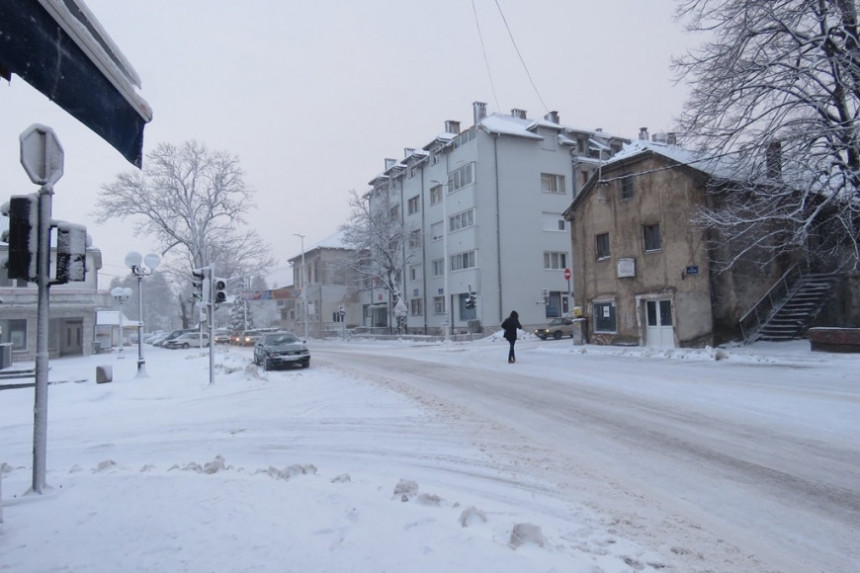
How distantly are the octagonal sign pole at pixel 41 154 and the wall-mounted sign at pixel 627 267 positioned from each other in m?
22.1

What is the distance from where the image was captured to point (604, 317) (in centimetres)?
2547

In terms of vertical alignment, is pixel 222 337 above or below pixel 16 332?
below

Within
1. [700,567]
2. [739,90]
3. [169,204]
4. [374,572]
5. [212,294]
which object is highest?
[169,204]

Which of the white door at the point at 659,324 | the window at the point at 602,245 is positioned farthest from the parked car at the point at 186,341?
the white door at the point at 659,324

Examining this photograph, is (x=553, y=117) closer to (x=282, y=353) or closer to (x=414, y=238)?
(x=414, y=238)

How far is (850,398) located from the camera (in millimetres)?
10203

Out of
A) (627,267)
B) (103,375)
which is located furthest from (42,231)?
(627,267)

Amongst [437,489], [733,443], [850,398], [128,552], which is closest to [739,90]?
[850,398]

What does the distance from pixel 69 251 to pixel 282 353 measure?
1508cm

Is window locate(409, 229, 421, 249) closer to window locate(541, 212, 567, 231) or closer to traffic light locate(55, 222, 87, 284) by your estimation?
window locate(541, 212, 567, 231)

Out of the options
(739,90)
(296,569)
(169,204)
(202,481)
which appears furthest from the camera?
(169,204)

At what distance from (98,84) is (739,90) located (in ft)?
55.0

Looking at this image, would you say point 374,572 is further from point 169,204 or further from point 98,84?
point 169,204

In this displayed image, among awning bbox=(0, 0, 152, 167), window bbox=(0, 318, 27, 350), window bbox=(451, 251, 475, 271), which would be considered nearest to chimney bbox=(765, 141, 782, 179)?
awning bbox=(0, 0, 152, 167)
